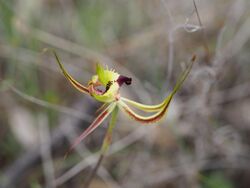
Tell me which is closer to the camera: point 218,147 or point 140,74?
point 218,147

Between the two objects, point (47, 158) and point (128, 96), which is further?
point (128, 96)

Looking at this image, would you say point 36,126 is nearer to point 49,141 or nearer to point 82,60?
point 49,141

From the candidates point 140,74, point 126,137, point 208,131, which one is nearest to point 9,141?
point 126,137

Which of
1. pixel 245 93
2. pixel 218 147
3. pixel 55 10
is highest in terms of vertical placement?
pixel 55 10

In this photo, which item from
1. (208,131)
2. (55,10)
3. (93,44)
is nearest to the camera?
(208,131)

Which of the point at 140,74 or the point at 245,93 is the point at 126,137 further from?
the point at 245,93

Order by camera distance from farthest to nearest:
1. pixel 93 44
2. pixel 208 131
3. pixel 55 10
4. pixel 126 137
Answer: pixel 55 10
pixel 93 44
pixel 126 137
pixel 208 131

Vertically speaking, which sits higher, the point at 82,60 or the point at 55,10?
the point at 55,10
